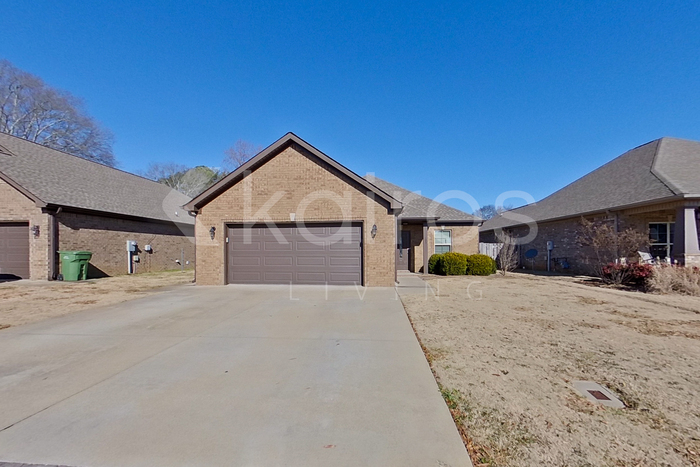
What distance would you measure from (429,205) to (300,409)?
1578 cm

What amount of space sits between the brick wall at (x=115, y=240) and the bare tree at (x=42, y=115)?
1914 cm

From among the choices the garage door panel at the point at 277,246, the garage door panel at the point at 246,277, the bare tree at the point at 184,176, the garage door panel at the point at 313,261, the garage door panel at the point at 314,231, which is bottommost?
the garage door panel at the point at 246,277

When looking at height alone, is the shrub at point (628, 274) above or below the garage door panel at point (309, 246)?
below

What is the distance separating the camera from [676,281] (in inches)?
378

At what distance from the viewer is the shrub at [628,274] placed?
34.0ft

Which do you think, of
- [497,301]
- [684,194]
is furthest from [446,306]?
[684,194]

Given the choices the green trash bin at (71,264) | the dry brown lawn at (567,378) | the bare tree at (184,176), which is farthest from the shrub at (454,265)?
the bare tree at (184,176)

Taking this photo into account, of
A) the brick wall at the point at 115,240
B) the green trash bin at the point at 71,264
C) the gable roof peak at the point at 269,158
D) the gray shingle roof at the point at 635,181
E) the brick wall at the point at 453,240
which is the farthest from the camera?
the brick wall at the point at 453,240

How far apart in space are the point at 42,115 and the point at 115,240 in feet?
71.9

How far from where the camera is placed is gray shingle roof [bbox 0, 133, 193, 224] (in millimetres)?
13513

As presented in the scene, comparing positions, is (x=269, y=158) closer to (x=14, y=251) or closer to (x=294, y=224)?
(x=294, y=224)

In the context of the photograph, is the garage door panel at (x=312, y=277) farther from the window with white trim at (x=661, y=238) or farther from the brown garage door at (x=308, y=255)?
the window with white trim at (x=661, y=238)

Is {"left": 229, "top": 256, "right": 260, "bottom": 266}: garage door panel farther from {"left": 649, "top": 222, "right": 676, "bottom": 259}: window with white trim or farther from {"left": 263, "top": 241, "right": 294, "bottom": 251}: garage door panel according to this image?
{"left": 649, "top": 222, "right": 676, "bottom": 259}: window with white trim

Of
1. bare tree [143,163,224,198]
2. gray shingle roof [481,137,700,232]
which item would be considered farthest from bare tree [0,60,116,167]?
gray shingle roof [481,137,700,232]
